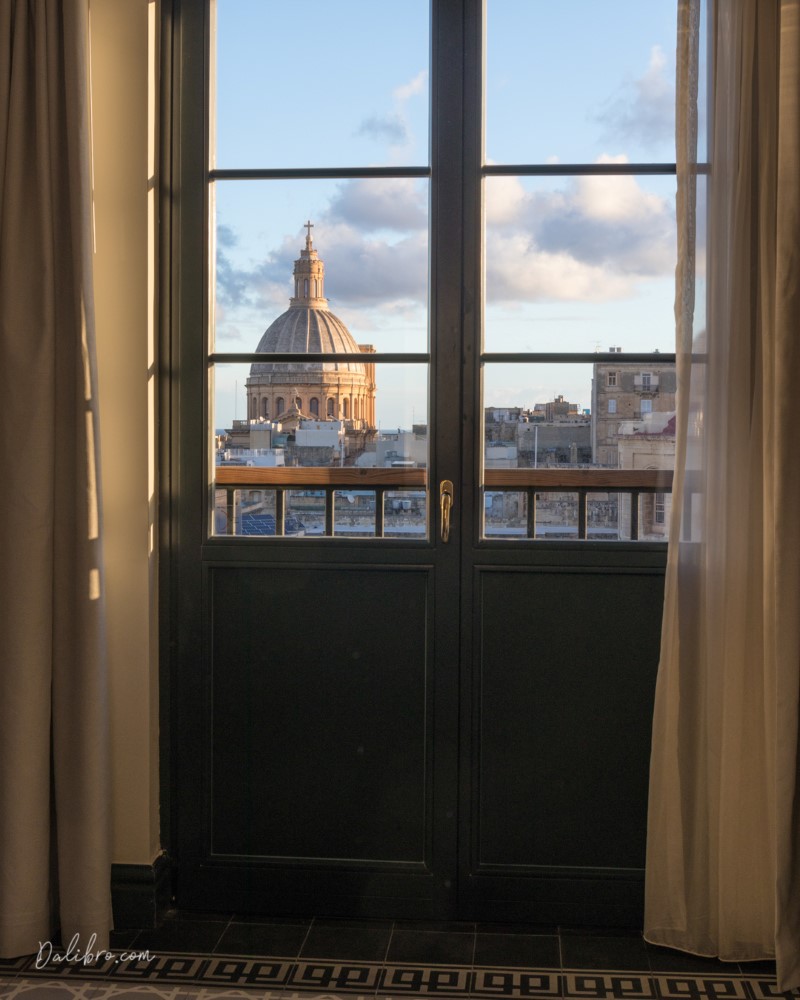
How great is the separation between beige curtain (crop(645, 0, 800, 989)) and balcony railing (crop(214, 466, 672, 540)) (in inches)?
7.6

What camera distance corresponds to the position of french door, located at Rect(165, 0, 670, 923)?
272cm

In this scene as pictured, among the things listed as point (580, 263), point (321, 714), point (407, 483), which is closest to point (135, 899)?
point (321, 714)

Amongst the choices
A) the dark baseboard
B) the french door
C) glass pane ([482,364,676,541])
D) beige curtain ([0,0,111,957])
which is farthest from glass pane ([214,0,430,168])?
the dark baseboard

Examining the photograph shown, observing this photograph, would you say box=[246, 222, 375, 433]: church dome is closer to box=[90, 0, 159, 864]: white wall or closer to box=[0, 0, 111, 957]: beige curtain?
box=[90, 0, 159, 864]: white wall

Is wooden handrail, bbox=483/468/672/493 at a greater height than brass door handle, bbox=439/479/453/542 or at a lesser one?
greater

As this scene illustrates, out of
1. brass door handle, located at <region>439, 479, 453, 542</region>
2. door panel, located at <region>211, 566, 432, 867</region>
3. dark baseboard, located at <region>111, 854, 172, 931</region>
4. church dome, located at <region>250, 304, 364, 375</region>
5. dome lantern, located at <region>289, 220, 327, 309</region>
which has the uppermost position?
dome lantern, located at <region>289, 220, 327, 309</region>

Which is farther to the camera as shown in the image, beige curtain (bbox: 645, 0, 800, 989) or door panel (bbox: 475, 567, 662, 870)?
door panel (bbox: 475, 567, 662, 870)

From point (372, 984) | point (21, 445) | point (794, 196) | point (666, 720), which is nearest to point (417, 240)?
point (794, 196)

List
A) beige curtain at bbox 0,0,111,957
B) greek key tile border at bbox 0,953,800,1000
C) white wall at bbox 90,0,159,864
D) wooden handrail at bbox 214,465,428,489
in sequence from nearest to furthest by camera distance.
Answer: greek key tile border at bbox 0,953,800,1000
beige curtain at bbox 0,0,111,957
white wall at bbox 90,0,159,864
wooden handrail at bbox 214,465,428,489

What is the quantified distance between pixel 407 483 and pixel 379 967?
1.26 metres

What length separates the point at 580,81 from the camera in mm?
2697

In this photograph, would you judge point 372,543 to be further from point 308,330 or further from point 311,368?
point 308,330

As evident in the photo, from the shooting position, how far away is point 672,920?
101 inches

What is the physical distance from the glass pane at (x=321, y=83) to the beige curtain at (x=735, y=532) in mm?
741
